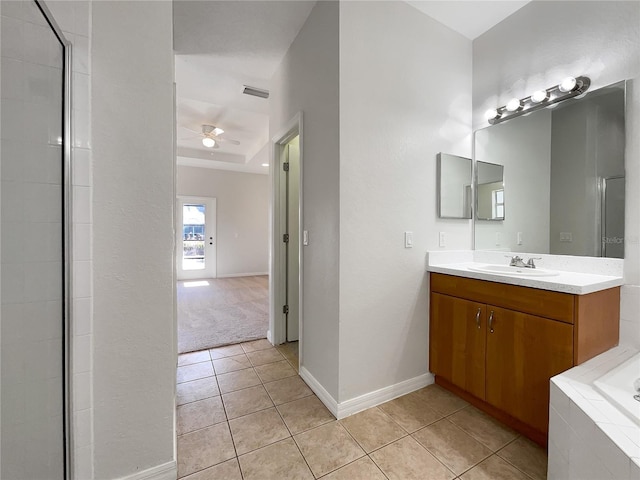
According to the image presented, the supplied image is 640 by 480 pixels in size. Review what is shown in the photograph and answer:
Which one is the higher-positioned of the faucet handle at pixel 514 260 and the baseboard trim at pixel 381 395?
the faucet handle at pixel 514 260

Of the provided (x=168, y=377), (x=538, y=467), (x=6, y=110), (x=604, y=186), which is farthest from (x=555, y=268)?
(x=6, y=110)

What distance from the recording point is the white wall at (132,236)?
3.86ft

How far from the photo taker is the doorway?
111 inches

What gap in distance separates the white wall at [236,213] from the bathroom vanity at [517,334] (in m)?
5.90

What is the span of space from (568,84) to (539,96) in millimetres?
173

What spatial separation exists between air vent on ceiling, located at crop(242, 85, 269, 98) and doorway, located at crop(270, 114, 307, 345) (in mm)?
676

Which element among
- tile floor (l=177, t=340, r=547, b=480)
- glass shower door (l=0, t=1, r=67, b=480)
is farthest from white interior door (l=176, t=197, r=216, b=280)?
glass shower door (l=0, t=1, r=67, b=480)

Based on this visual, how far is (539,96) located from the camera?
1871mm

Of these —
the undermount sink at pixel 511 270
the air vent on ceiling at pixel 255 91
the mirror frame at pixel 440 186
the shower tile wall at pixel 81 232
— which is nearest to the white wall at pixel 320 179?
the air vent on ceiling at pixel 255 91

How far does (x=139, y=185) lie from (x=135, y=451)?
1192 millimetres

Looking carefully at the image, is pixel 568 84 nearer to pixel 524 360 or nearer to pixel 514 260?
pixel 514 260

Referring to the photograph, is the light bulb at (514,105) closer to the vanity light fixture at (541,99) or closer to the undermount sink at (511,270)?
the vanity light fixture at (541,99)

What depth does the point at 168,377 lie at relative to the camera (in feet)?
4.33

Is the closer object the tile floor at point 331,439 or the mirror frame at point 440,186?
the tile floor at point 331,439
